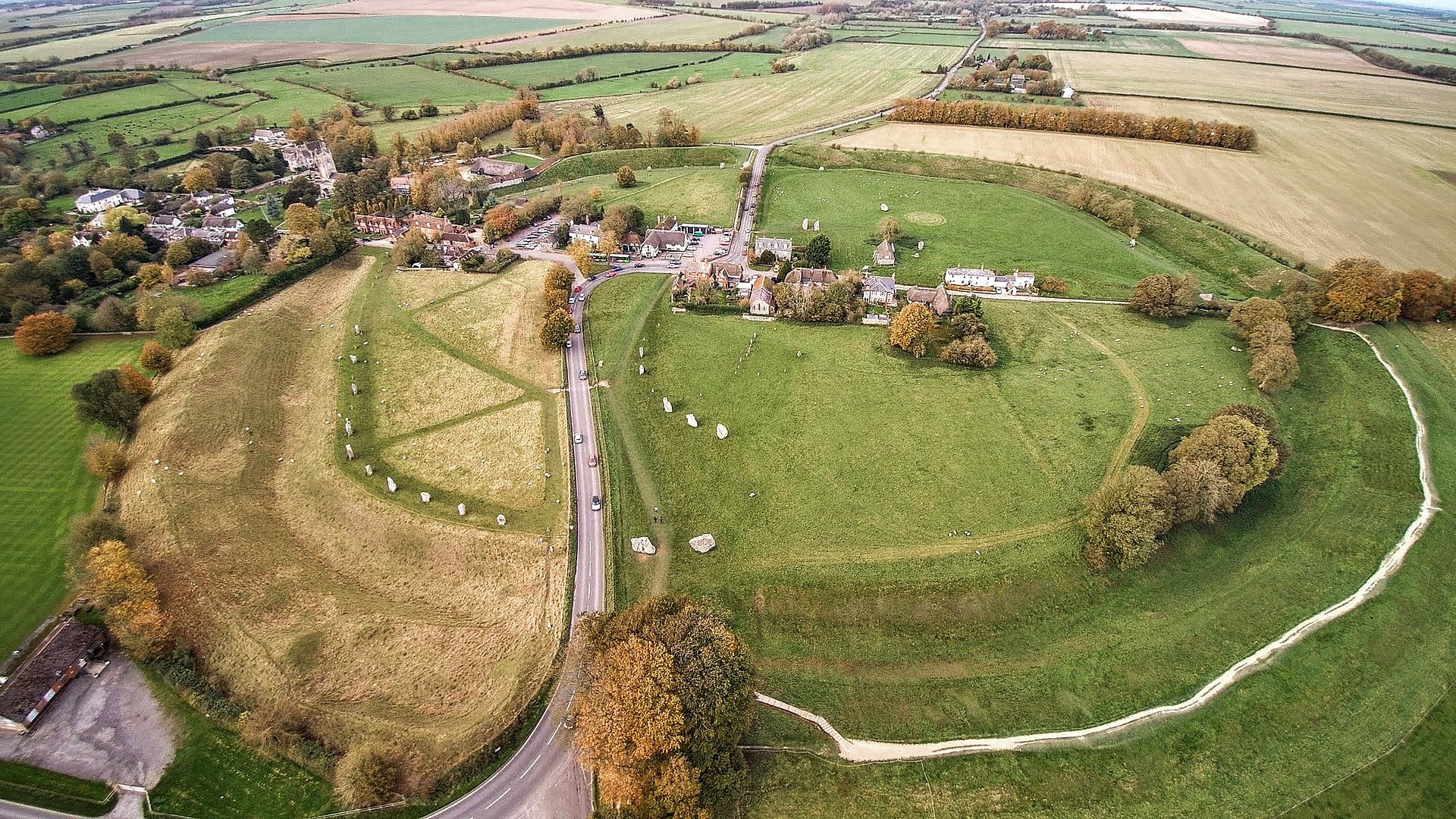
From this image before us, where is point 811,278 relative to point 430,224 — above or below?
below

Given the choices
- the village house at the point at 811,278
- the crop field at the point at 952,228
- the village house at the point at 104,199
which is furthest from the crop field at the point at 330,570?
the village house at the point at 104,199

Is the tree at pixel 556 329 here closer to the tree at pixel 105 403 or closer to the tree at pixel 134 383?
the tree at pixel 134 383

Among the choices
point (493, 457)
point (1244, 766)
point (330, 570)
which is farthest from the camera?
point (493, 457)

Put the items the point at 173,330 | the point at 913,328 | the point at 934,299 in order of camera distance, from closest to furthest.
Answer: the point at 913,328
the point at 173,330
the point at 934,299

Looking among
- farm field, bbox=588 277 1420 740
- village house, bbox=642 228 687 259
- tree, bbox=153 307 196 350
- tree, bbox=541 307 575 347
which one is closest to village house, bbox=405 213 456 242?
village house, bbox=642 228 687 259

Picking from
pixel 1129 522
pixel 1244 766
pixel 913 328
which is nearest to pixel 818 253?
pixel 913 328

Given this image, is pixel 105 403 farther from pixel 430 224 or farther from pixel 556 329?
pixel 430 224
